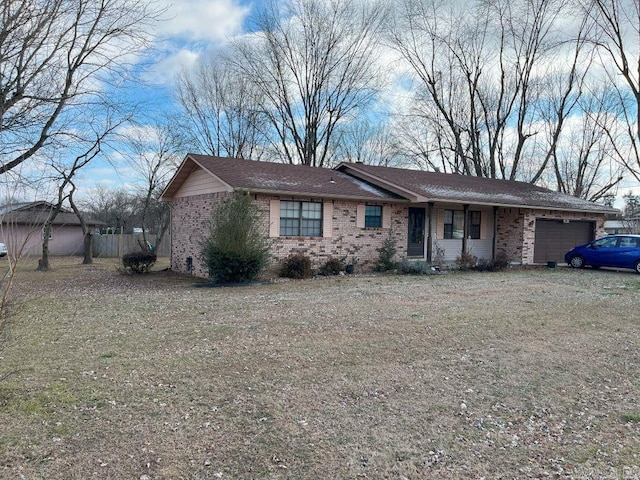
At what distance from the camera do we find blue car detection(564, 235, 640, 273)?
16.9m

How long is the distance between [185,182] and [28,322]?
33.0 feet

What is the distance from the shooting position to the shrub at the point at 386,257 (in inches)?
621

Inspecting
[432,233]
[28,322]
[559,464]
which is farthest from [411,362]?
[432,233]

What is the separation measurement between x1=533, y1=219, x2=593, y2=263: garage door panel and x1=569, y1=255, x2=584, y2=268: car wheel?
3.46 feet

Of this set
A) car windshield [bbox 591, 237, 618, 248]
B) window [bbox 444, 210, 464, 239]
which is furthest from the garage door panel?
window [bbox 444, 210, 464, 239]

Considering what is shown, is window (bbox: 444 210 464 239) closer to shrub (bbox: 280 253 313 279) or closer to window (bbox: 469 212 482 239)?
window (bbox: 469 212 482 239)

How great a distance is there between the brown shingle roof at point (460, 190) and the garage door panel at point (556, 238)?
93 centimetres

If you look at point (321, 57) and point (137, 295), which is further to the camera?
point (321, 57)

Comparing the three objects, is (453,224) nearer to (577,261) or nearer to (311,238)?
(577,261)

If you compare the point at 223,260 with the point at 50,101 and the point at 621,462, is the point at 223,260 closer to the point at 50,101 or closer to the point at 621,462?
the point at 50,101

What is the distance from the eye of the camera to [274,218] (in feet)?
45.3

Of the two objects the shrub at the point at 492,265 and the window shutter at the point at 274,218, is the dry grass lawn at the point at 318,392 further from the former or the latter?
the shrub at the point at 492,265

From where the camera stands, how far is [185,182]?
16.8 metres

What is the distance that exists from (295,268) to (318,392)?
9.34 m
